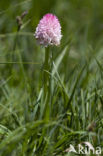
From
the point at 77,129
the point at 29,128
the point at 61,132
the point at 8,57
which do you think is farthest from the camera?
the point at 8,57

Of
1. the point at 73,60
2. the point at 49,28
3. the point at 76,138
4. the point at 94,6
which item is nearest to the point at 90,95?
the point at 76,138

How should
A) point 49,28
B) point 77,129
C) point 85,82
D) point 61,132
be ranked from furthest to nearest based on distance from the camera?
point 85,82, point 61,132, point 77,129, point 49,28

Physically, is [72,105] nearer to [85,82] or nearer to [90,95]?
[90,95]

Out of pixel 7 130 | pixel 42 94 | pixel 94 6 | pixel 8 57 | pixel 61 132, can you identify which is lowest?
pixel 61 132

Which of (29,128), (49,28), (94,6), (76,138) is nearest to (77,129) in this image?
(76,138)

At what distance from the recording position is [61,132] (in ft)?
5.92

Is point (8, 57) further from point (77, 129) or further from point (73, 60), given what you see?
point (77, 129)

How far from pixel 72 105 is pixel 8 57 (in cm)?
91

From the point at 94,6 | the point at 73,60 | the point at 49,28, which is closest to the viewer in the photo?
the point at 49,28

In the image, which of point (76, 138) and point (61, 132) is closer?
point (76, 138)

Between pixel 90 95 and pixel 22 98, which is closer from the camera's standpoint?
pixel 90 95

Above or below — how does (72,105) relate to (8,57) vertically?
below

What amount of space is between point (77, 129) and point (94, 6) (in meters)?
2.44

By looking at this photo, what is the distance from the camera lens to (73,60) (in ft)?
10.4
